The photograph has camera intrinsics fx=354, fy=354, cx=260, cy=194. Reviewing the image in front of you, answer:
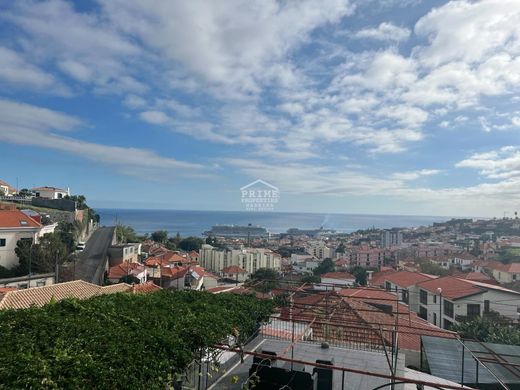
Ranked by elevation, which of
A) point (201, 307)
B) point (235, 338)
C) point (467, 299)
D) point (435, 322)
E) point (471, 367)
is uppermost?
point (201, 307)

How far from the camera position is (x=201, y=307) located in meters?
4.72

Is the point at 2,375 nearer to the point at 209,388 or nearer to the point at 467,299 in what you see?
the point at 209,388

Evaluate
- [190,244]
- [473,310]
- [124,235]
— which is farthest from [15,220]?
[190,244]

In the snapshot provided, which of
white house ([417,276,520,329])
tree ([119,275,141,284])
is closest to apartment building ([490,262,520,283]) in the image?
white house ([417,276,520,329])

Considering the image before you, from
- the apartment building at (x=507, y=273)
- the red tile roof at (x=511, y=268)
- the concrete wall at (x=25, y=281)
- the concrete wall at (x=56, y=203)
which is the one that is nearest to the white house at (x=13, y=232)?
the concrete wall at (x=25, y=281)

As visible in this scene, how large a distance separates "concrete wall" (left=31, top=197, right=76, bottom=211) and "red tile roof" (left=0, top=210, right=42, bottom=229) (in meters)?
11.9

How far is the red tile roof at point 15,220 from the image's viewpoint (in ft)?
64.7

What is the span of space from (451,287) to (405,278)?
14.2 feet

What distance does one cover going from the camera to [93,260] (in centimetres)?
2486

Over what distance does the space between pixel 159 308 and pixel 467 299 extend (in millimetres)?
17207

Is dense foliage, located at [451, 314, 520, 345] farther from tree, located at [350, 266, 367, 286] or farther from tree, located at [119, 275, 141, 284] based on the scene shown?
tree, located at [350, 266, 367, 286]

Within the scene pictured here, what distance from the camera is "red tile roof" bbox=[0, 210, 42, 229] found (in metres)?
19.7

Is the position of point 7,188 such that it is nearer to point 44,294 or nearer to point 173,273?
point 173,273

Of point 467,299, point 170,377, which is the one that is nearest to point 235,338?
point 170,377
